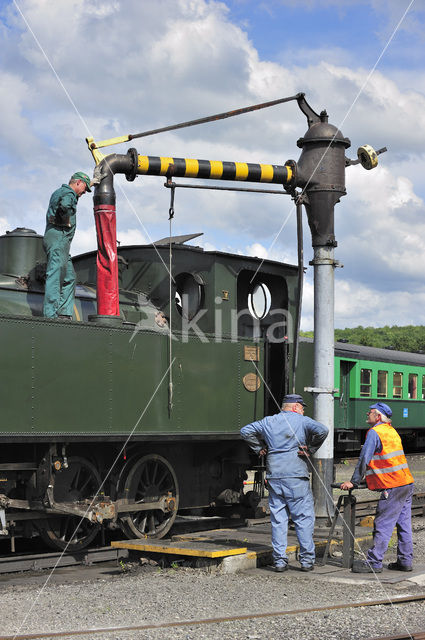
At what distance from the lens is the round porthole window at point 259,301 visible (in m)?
10.5

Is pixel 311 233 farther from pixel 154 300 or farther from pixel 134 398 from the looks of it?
pixel 134 398

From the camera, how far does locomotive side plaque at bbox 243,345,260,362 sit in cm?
984

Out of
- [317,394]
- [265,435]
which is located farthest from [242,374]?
[265,435]

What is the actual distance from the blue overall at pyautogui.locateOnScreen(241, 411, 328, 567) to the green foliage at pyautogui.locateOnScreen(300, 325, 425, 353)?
73.5 metres

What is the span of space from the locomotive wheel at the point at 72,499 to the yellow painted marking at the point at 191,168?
347cm

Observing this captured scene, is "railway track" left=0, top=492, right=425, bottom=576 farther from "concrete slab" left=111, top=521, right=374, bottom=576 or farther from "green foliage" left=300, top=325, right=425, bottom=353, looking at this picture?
"green foliage" left=300, top=325, right=425, bottom=353

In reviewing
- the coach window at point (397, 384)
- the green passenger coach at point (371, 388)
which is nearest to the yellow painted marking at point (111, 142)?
the green passenger coach at point (371, 388)

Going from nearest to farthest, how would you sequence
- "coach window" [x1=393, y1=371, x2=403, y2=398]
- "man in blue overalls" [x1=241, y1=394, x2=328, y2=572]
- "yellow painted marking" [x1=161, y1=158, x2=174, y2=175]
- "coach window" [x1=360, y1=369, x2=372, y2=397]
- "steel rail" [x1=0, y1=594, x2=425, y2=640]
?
1. "steel rail" [x1=0, y1=594, x2=425, y2=640]
2. "man in blue overalls" [x1=241, y1=394, x2=328, y2=572]
3. "yellow painted marking" [x1=161, y1=158, x2=174, y2=175]
4. "coach window" [x1=360, y1=369, x2=372, y2=397]
5. "coach window" [x1=393, y1=371, x2=403, y2=398]

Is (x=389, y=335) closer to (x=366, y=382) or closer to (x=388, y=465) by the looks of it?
(x=366, y=382)

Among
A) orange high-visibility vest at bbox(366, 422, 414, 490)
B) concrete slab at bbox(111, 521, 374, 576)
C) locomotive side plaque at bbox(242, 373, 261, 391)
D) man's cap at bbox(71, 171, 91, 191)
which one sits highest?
man's cap at bbox(71, 171, 91, 191)

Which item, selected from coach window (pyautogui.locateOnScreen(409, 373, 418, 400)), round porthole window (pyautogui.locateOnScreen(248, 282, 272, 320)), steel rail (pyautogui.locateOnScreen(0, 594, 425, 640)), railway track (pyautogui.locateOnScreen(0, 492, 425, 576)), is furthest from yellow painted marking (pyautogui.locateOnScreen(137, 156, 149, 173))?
coach window (pyautogui.locateOnScreen(409, 373, 418, 400))

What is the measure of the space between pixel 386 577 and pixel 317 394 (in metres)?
3.16

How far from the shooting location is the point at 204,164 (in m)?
9.63

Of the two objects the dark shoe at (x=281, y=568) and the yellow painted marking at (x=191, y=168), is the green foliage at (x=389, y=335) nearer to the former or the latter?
the yellow painted marking at (x=191, y=168)
